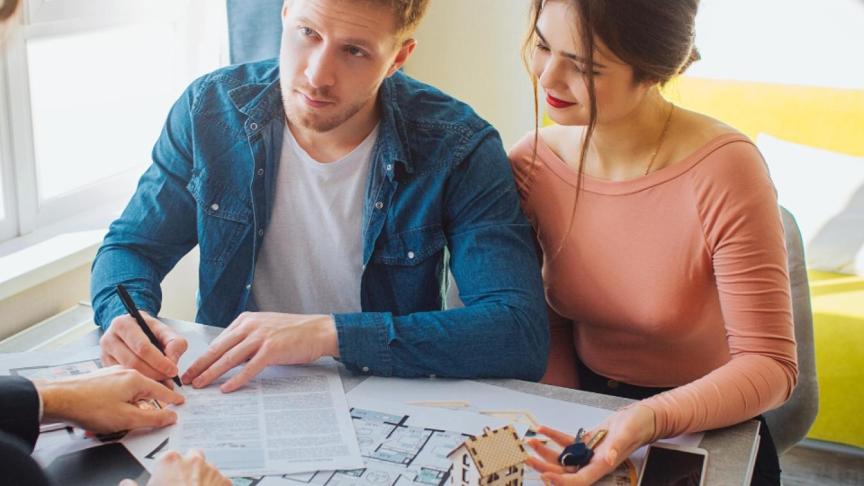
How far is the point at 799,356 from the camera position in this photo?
1643mm

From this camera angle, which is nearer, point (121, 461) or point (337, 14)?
point (121, 461)

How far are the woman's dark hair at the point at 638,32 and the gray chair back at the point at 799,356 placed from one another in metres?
0.35

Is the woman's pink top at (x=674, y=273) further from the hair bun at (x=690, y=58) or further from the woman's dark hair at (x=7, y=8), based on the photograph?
the woman's dark hair at (x=7, y=8)

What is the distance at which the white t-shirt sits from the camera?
5.42 feet

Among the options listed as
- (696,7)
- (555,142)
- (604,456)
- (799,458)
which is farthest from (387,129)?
(799,458)

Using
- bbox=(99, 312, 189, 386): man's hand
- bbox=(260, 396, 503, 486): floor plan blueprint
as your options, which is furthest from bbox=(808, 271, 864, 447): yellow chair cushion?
bbox=(99, 312, 189, 386): man's hand

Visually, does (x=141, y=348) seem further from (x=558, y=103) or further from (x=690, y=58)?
(x=690, y=58)

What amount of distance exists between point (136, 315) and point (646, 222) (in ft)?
2.64

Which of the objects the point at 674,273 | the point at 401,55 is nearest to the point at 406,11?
the point at 401,55

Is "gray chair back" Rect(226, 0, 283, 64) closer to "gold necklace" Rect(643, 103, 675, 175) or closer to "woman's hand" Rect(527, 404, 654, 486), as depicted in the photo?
"gold necklace" Rect(643, 103, 675, 175)

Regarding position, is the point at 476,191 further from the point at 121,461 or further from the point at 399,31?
the point at 121,461

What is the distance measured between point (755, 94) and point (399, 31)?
1.94 meters

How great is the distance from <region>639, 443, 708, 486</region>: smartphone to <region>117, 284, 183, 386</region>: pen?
0.63m

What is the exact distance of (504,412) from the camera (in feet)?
4.16
